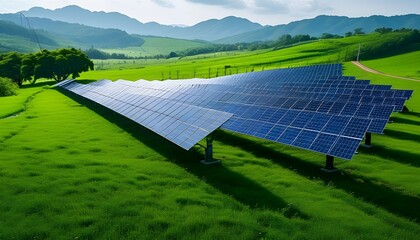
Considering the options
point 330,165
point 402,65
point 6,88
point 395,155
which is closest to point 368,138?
point 395,155

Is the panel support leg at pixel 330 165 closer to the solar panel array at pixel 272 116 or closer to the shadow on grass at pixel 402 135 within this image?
the solar panel array at pixel 272 116

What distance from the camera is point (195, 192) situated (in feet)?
54.2

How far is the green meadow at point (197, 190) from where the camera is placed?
510 inches

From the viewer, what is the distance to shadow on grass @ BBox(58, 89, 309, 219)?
1520cm

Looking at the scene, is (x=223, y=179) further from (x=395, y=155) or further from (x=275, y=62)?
(x=275, y=62)

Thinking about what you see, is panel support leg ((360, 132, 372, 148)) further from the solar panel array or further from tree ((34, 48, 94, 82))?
tree ((34, 48, 94, 82))

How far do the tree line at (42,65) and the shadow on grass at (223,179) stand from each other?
62.4 meters

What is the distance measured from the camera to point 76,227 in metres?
12.9

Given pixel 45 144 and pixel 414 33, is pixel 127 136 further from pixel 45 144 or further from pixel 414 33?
pixel 414 33

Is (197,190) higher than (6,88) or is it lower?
lower

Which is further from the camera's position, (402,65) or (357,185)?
(402,65)

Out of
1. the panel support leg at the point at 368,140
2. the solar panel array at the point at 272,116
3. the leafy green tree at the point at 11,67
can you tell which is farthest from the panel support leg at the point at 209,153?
the leafy green tree at the point at 11,67

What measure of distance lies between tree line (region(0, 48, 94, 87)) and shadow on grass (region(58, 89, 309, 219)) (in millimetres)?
62435

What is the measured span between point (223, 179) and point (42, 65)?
75.9m
